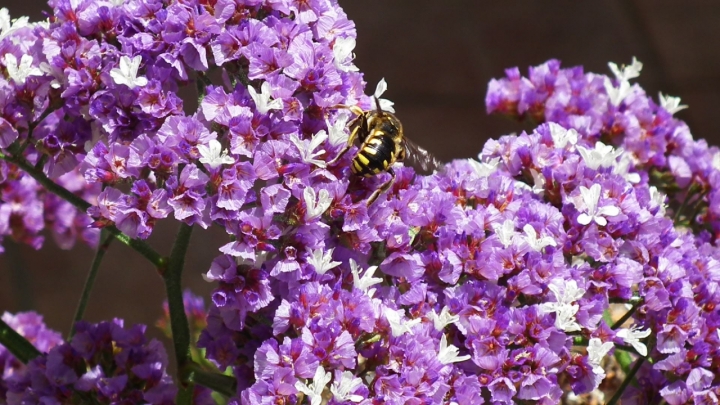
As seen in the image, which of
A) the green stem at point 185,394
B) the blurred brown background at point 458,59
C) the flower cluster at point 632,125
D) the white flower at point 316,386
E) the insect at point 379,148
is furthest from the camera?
the blurred brown background at point 458,59

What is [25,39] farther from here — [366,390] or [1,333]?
[366,390]

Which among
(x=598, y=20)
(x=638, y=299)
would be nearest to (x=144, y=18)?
(x=638, y=299)

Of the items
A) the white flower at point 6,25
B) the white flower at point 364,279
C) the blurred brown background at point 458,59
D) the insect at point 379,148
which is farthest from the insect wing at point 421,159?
the blurred brown background at point 458,59

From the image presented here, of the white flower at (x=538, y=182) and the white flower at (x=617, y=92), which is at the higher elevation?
the white flower at (x=617, y=92)

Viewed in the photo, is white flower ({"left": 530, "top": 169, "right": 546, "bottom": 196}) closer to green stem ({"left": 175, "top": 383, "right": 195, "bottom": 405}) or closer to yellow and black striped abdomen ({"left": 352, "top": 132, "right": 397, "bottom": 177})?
yellow and black striped abdomen ({"left": 352, "top": 132, "right": 397, "bottom": 177})

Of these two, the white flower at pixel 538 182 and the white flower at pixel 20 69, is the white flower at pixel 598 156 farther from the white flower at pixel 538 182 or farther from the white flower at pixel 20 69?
the white flower at pixel 20 69

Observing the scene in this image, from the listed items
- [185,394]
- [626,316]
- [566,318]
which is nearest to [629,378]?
[626,316]
